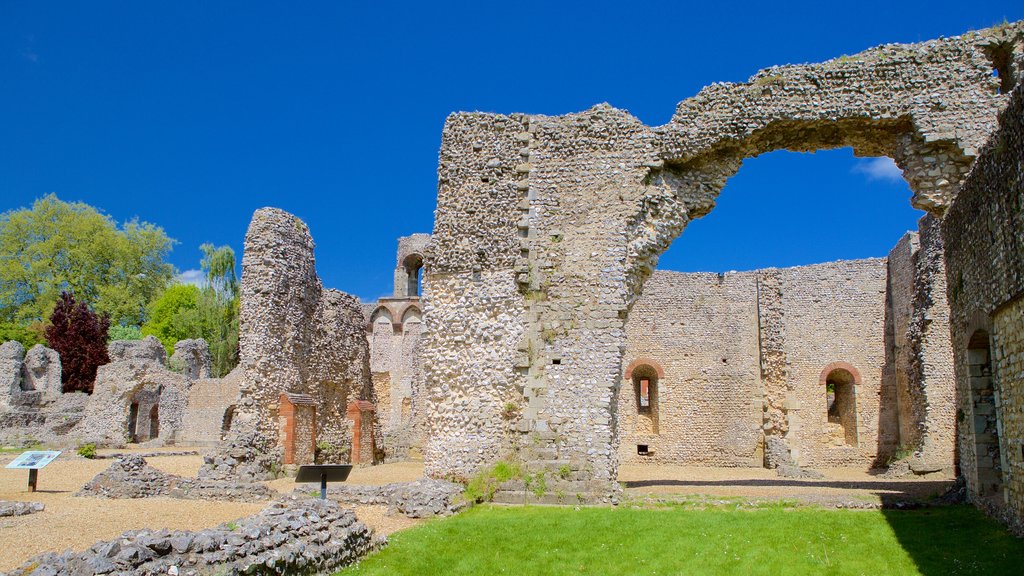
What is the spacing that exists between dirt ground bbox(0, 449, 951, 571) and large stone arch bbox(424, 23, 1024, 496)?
208 cm

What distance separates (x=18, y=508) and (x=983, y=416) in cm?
1359

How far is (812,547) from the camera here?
8070 millimetres

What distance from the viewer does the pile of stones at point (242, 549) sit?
18.2 feet

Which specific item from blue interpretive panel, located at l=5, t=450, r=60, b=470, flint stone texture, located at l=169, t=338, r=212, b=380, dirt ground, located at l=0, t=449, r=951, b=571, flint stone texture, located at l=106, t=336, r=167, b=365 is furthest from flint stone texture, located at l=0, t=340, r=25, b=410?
A: blue interpretive panel, located at l=5, t=450, r=60, b=470

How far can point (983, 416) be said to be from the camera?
10219 millimetres

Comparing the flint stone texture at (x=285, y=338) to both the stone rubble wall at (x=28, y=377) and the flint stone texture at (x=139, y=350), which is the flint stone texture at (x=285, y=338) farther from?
the stone rubble wall at (x=28, y=377)

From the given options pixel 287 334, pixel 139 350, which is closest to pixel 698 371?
pixel 287 334

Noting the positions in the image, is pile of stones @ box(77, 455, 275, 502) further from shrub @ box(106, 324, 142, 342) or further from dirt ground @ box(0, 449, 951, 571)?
shrub @ box(106, 324, 142, 342)

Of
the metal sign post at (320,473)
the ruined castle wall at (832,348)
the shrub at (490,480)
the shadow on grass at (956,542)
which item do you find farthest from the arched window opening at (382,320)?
the shadow on grass at (956,542)

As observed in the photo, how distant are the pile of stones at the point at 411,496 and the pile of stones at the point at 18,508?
380cm

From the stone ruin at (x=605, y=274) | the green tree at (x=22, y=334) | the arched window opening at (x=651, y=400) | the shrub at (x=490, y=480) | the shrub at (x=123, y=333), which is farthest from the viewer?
the shrub at (x=123, y=333)

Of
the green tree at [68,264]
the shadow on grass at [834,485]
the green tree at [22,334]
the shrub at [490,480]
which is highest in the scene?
the green tree at [68,264]

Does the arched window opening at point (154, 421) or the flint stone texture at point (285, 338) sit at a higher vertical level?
the flint stone texture at point (285, 338)

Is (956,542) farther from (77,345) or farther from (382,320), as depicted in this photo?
(382,320)
